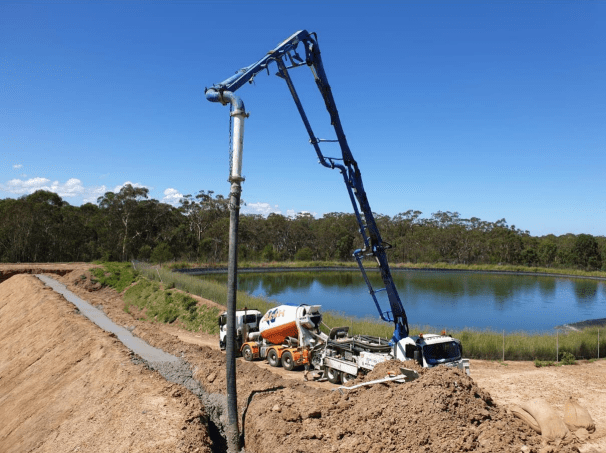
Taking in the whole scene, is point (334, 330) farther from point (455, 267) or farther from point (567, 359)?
point (455, 267)

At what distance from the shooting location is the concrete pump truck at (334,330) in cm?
1286

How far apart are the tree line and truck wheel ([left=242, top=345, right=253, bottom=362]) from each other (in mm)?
39863

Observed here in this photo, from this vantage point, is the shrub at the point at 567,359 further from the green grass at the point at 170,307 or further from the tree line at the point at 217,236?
the tree line at the point at 217,236

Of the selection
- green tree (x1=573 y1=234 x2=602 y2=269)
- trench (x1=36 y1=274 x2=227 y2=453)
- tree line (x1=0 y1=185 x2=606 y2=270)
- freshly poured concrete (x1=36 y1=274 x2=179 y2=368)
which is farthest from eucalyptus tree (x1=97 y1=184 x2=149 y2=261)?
green tree (x1=573 y1=234 x2=602 y2=269)

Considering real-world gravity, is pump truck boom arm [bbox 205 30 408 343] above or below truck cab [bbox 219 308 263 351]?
above

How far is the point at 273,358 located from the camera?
1850 cm

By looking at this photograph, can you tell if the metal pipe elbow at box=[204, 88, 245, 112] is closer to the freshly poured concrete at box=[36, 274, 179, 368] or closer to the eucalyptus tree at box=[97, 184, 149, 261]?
the freshly poured concrete at box=[36, 274, 179, 368]

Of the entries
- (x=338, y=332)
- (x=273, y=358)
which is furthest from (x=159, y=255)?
(x=338, y=332)

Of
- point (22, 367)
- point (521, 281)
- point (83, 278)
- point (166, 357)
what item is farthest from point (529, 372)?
point (521, 281)

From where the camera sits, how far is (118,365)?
14.3 metres

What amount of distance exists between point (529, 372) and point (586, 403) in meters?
3.70

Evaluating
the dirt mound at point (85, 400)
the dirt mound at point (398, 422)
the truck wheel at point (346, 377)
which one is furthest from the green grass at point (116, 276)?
the dirt mound at point (398, 422)

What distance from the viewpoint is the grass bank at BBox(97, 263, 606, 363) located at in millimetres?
21562

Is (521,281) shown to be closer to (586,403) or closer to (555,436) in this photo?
(586,403)
